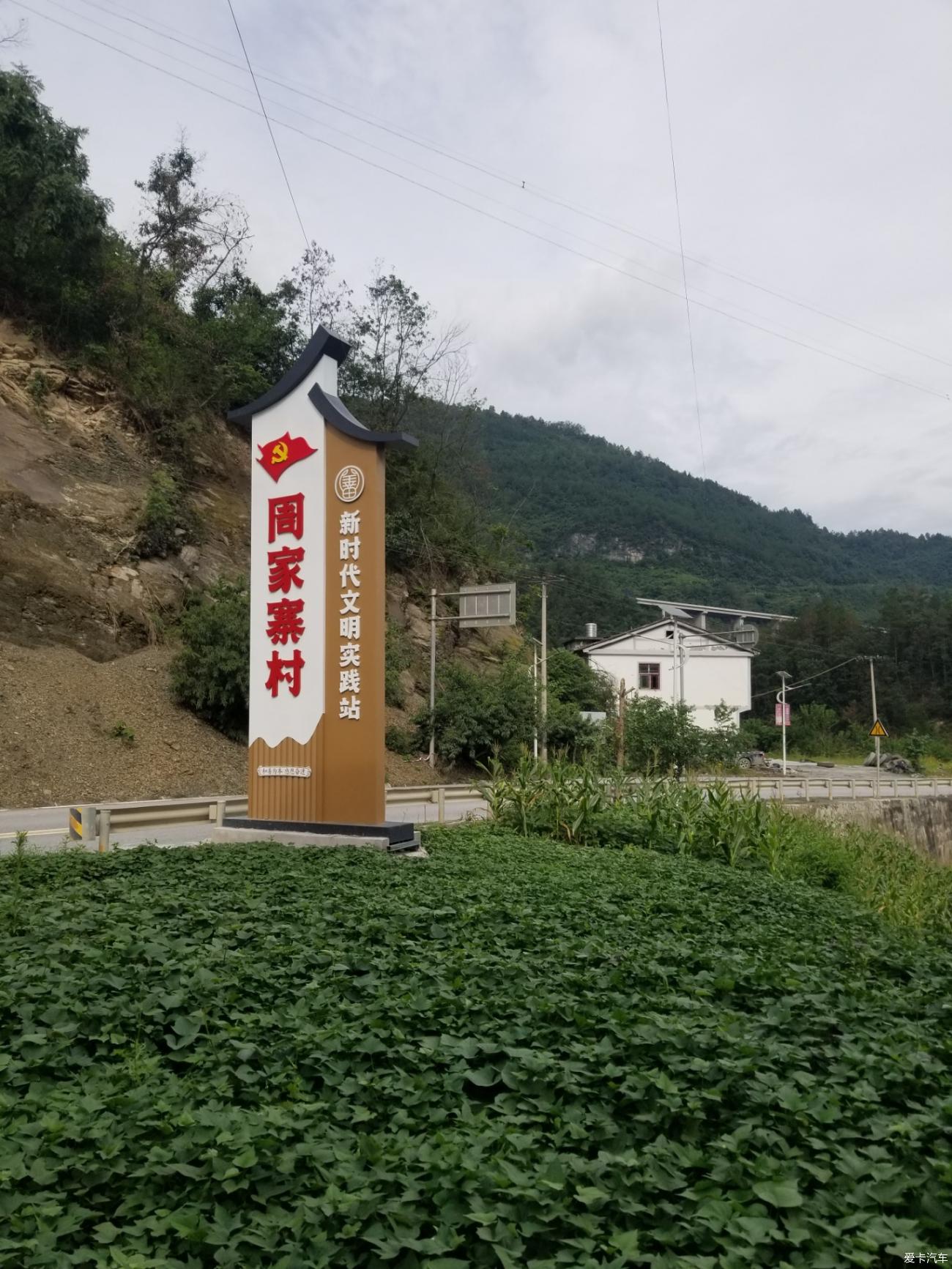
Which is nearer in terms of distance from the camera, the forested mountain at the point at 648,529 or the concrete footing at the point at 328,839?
the concrete footing at the point at 328,839

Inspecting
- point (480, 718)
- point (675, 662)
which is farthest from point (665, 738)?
point (675, 662)

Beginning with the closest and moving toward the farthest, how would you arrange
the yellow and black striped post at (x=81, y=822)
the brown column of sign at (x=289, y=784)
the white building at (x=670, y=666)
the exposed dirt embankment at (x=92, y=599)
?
1. the yellow and black striped post at (x=81, y=822)
2. the brown column of sign at (x=289, y=784)
3. the exposed dirt embankment at (x=92, y=599)
4. the white building at (x=670, y=666)

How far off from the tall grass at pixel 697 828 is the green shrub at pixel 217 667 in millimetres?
9270

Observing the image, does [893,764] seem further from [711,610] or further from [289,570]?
[289,570]

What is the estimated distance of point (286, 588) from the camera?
1123cm

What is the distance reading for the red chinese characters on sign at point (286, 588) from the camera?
11.1m

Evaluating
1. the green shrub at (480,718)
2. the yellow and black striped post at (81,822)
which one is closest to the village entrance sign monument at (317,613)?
the yellow and black striped post at (81,822)

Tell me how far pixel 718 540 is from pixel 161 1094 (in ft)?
246


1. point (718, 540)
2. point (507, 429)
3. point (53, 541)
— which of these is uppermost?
point (507, 429)

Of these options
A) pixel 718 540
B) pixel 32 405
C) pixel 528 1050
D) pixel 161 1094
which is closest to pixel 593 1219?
pixel 528 1050

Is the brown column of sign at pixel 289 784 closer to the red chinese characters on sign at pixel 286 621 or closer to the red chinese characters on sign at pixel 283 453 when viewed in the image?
the red chinese characters on sign at pixel 286 621

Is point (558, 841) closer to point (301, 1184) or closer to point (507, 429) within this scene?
point (301, 1184)

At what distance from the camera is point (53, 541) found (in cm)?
2184

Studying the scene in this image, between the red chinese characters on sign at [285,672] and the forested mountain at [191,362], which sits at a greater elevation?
the forested mountain at [191,362]
